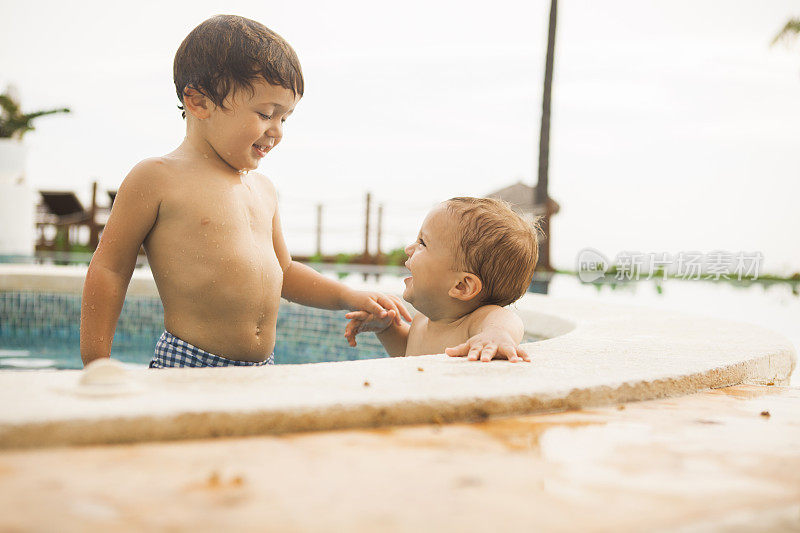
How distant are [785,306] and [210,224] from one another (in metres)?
7.03

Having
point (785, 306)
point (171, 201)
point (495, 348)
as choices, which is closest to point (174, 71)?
point (171, 201)

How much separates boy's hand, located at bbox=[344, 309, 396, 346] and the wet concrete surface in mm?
1396

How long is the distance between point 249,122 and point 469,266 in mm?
861

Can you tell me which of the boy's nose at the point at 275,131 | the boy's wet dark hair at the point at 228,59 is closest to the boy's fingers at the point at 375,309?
the boy's nose at the point at 275,131

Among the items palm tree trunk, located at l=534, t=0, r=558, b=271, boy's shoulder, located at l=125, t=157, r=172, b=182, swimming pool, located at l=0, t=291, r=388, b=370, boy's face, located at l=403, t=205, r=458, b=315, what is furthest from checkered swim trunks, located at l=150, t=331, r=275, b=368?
palm tree trunk, located at l=534, t=0, r=558, b=271

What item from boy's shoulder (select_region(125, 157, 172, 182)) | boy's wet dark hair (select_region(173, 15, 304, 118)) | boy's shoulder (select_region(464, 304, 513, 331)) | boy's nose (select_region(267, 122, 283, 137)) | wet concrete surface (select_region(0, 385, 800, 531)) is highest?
boy's wet dark hair (select_region(173, 15, 304, 118))

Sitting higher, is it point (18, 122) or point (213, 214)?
point (18, 122)

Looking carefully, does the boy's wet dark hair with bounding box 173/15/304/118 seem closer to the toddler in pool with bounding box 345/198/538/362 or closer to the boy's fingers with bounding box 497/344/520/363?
the toddler in pool with bounding box 345/198/538/362

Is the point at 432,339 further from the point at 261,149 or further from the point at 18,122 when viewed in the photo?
the point at 18,122

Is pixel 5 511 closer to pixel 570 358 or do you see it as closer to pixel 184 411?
pixel 184 411

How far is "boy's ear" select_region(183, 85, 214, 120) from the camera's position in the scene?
2.17 metres

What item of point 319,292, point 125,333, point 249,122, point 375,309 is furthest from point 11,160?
point 249,122

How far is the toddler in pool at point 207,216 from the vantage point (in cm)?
209

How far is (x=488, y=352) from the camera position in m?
Result: 1.75
